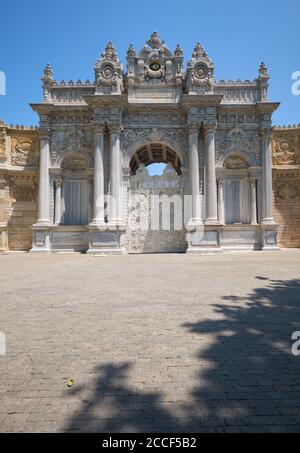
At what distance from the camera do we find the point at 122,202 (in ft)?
57.3

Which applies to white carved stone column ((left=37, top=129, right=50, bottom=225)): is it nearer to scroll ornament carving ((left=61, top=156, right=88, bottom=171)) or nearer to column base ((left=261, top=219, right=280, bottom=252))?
scroll ornament carving ((left=61, top=156, right=88, bottom=171))

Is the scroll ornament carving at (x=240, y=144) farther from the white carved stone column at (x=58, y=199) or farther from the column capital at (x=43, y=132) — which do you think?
the column capital at (x=43, y=132)

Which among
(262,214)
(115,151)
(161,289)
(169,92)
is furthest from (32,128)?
(161,289)

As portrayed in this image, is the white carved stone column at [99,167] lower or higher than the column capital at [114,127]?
lower

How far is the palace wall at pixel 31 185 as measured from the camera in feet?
61.6

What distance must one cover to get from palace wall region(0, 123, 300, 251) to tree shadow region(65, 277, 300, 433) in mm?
16712

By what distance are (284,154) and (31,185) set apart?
1668cm

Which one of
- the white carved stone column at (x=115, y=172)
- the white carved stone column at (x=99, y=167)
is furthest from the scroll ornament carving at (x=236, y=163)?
the white carved stone column at (x=99, y=167)

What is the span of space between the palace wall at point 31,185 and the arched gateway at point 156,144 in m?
1.78

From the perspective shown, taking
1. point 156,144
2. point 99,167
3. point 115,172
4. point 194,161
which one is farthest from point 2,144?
point 194,161

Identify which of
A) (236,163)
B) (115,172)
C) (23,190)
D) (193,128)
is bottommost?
(23,190)

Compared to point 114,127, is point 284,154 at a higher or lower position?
lower

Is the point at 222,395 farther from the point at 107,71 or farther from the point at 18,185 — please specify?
the point at 18,185

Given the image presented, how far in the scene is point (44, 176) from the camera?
17.5 meters
